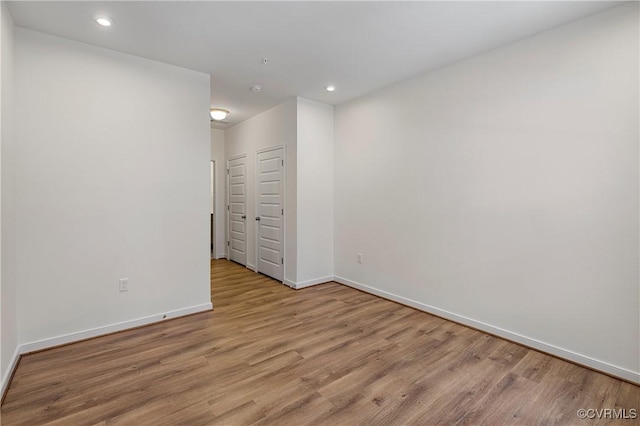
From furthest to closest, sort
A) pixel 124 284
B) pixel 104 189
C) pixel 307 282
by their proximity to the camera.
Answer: pixel 307 282
pixel 124 284
pixel 104 189

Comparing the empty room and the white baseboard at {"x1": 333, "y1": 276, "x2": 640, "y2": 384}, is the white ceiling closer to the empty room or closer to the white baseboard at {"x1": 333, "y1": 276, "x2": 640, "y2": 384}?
the empty room

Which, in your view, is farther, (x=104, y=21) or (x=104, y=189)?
(x=104, y=189)

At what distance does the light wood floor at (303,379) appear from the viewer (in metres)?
1.89

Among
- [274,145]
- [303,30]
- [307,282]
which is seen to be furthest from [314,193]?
[303,30]

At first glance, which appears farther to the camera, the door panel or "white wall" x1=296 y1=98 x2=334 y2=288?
the door panel

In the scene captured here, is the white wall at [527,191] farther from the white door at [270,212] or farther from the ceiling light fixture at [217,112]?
the ceiling light fixture at [217,112]

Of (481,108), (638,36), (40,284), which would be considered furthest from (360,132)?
(40,284)

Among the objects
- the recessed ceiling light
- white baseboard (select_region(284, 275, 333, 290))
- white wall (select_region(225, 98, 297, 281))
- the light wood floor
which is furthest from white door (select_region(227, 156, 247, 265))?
the recessed ceiling light

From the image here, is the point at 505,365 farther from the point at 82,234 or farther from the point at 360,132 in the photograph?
the point at 82,234

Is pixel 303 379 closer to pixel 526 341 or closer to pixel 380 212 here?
pixel 526 341

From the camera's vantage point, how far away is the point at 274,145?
4828 mm

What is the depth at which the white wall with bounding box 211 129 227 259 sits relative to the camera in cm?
638

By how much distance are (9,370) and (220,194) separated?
181 inches

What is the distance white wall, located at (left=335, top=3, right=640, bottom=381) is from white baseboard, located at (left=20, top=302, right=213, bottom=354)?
8.02 feet
